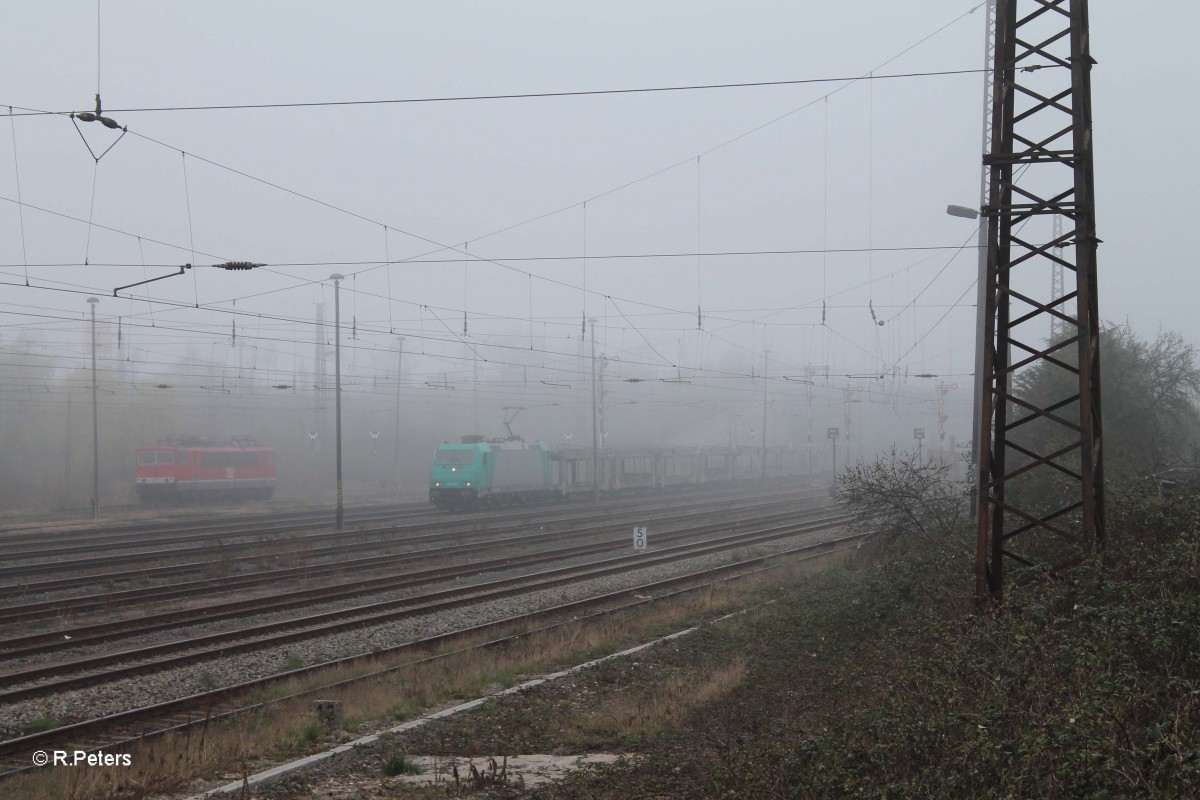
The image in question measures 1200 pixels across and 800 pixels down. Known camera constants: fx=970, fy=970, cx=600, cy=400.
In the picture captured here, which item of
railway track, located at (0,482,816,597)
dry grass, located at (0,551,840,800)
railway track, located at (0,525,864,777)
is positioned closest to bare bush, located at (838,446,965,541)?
dry grass, located at (0,551,840,800)

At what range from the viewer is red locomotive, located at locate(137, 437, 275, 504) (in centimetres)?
4356

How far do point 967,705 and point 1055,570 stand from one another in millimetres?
4453

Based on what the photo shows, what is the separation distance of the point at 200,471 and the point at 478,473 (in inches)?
550

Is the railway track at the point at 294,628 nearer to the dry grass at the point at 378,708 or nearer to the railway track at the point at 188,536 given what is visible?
the dry grass at the point at 378,708

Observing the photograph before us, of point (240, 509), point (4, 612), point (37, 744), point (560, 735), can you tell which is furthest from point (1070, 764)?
point (240, 509)

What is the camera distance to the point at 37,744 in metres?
9.10

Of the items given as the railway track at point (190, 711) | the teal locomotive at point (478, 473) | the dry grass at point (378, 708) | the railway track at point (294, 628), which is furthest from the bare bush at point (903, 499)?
the teal locomotive at point (478, 473)

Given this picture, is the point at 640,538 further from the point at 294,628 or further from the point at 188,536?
the point at 188,536

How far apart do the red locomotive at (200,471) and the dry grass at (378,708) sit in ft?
109

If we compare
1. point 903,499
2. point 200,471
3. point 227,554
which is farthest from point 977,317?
point 200,471

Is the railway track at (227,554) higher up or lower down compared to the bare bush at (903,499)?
lower down

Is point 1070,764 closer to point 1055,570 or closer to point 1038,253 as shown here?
point 1055,570

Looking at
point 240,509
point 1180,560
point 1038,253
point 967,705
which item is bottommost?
point 240,509

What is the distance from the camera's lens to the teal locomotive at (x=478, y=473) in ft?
132
